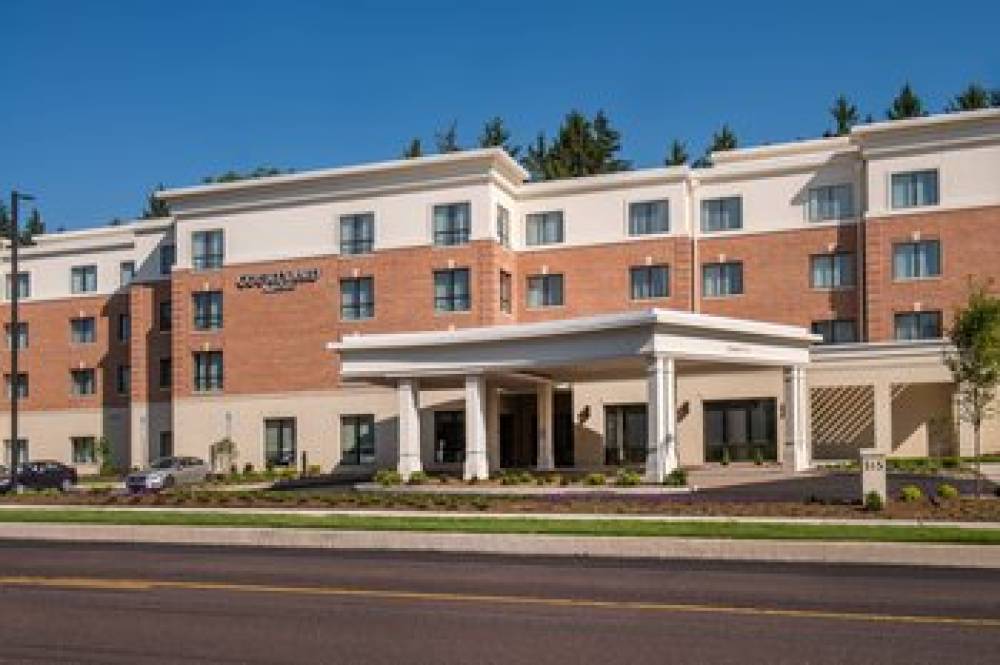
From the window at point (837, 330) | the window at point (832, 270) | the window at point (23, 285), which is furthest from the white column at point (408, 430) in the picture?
the window at point (23, 285)

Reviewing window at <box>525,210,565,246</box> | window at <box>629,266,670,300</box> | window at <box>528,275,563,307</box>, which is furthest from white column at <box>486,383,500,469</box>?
window at <box>525,210,565,246</box>

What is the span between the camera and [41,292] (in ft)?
215

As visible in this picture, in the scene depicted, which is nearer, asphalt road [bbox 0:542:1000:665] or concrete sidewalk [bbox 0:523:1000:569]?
asphalt road [bbox 0:542:1000:665]

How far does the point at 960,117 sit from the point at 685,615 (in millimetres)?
38147

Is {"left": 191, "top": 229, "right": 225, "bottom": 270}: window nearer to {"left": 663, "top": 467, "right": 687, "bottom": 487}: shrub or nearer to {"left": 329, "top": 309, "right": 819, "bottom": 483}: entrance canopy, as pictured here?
{"left": 329, "top": 309, "right": 819, "bottom": 483}: entrance canopy

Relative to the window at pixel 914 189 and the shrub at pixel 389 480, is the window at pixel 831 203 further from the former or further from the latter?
the shrub at pixel 389 480

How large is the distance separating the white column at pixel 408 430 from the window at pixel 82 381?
28.5m

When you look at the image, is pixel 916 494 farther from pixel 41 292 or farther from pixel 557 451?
pixel 41 292

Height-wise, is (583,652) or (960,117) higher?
(960,117)

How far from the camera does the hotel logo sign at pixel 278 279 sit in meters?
54.5

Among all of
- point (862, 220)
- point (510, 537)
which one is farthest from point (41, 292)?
point (510, 537)

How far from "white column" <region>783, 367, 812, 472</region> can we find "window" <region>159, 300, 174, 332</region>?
32.9m

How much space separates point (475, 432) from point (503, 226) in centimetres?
1531

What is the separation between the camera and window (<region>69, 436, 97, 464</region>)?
2462 inches
